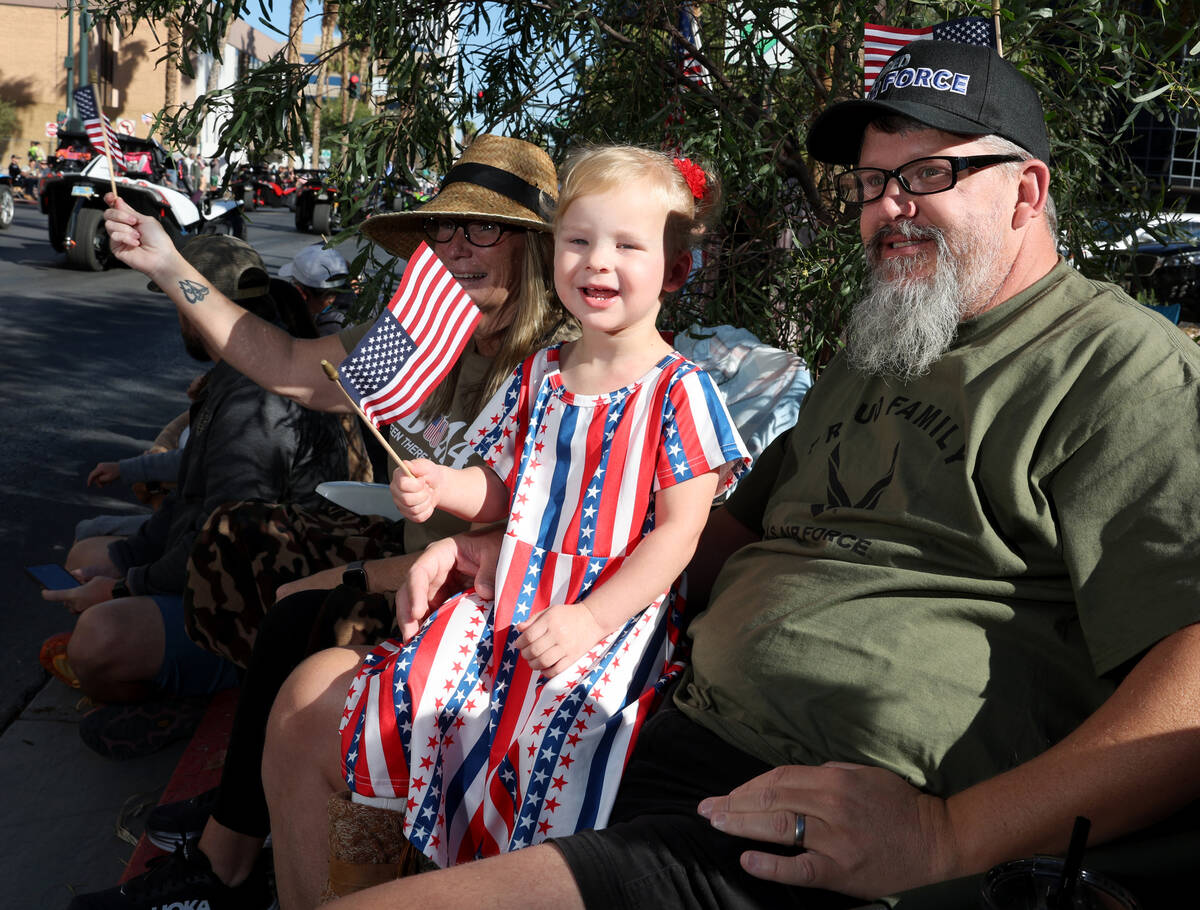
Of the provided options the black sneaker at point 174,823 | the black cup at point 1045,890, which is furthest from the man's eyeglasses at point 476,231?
the black cup at point 1045,890

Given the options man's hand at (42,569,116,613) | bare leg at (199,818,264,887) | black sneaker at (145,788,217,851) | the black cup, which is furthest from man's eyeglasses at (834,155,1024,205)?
man's hand at (42,569,116,613)

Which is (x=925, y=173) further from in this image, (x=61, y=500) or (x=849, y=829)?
(x=61, y=500)

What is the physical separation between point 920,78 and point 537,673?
1.36 meters

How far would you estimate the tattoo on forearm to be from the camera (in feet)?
10.3

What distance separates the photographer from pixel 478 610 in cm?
229

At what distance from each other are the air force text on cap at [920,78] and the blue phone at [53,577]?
3.28 meters

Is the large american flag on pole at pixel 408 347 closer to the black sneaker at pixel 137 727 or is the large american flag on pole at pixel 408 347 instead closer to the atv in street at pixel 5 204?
the black sneaker at pixel 137 727

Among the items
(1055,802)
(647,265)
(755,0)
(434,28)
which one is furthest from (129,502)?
(1055,802)

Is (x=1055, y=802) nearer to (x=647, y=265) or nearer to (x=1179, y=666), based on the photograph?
(x=1179, y=666)

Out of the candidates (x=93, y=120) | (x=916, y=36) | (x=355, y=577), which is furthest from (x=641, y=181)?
(x=93, y=120)

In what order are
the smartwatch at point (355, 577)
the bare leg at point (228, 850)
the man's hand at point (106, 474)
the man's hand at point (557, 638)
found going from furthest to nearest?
the man's hand at point (106, 474), the smartwatch at point (355, 577), the bare leg at point (228, 850), the man's hand at point (557, 638)

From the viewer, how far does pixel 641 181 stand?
7.68 ft

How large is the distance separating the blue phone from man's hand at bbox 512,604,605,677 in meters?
2.69

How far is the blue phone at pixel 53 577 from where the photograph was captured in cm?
408
